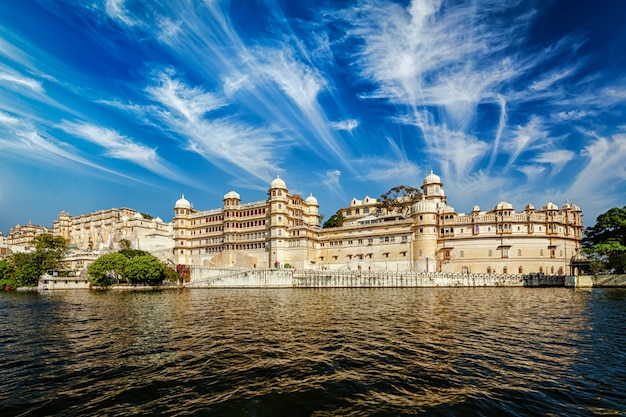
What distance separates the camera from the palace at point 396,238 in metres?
68.7

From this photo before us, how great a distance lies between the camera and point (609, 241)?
204 feet

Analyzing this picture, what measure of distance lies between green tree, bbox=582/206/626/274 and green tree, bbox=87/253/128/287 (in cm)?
8143

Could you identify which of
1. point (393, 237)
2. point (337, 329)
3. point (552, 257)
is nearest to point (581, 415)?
point (337, 329)

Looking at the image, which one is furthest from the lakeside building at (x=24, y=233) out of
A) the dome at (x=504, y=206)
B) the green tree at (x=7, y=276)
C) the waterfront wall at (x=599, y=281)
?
the waterfront wall at (x=599, y=281)

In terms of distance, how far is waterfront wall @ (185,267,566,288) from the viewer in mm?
60531

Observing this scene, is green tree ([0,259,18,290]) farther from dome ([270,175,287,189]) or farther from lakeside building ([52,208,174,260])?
dome ([270,175,287,189])

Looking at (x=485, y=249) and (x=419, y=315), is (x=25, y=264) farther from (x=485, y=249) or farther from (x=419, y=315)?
(x=485, y=249)

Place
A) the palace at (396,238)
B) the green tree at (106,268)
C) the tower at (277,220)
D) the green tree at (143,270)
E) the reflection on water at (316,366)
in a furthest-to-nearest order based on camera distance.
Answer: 1. the tower at (277,220)
2. the palace at (396,238)
3. the green tree at (106,268)
4. the green tree at (143,270)
5. the reflection on water at (316,366)

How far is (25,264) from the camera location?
2746 inches

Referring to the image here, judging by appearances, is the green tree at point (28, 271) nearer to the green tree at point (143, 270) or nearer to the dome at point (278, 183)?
the green tree at point (143, 270)

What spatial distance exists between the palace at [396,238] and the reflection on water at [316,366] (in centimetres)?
4596

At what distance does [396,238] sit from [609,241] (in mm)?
35966

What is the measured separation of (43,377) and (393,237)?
214 feet

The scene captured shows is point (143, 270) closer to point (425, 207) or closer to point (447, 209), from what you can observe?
point (425, 207)
